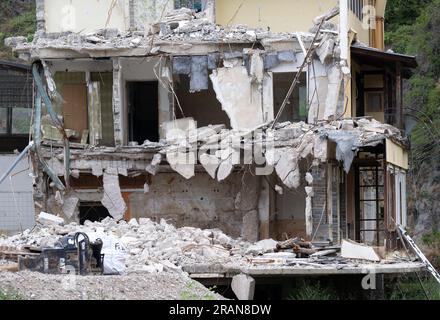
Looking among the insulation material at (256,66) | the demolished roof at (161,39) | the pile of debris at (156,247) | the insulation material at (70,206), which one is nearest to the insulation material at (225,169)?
the pile of debris at (156,247)

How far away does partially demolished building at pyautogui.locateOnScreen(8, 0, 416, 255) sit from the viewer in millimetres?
33219

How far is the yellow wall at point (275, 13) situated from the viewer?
3575 cm

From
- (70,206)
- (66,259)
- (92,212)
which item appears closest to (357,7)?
(92,212)

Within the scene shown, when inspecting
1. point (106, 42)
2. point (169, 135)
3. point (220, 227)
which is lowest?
point (220, 227)

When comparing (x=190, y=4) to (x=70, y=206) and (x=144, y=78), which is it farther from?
(x=70, y=206)

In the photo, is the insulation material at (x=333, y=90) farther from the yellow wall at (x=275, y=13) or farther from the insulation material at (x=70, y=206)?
the insulation material at (x=70, y=206)

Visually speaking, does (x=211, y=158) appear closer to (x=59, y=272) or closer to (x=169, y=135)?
(x=169, y=135)

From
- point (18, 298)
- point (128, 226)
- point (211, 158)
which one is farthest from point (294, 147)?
point (18, 298)

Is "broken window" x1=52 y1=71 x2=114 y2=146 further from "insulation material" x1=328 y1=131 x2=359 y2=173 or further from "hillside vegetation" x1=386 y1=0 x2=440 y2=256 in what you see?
"hillside vegetation" x1=386 y1=0 x2=440 y2=256

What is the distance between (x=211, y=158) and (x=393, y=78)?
19.9ft

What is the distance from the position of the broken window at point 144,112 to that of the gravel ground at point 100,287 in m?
11.7

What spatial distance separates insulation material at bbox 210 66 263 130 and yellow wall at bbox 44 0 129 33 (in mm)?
3721

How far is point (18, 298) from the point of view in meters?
21.1

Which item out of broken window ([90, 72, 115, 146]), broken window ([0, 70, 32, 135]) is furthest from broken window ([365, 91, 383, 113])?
broken window ([0, 70, 32, 135])
